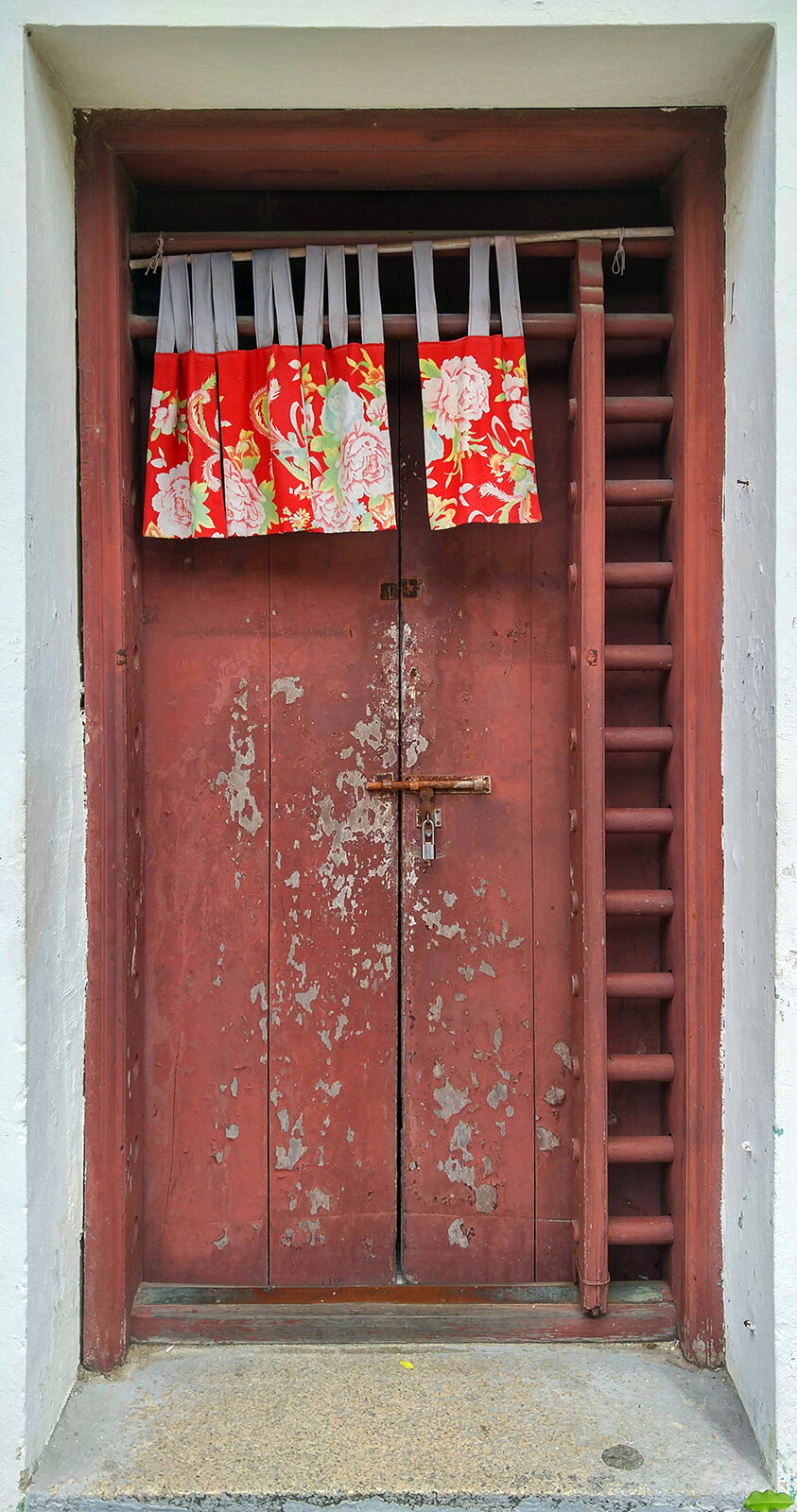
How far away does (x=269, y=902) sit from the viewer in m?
2.53

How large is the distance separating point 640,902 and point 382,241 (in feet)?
5.60

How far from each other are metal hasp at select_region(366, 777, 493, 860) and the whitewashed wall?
0.64 metres

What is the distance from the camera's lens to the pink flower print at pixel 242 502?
2387mm

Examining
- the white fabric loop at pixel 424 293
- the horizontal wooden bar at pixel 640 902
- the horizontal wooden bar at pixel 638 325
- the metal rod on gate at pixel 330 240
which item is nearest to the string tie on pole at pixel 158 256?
the metal rod on gate at pixel 330 240

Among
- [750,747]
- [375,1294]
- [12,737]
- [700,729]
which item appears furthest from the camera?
[375,1294]

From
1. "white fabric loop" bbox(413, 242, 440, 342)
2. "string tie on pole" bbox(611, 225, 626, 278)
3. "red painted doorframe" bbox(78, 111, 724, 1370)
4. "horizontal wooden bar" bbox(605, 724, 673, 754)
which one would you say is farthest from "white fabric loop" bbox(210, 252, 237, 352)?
"horizontal wooden bar" bbox(605, 724, 673, 754)

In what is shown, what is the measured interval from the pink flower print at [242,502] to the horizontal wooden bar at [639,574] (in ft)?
2.80

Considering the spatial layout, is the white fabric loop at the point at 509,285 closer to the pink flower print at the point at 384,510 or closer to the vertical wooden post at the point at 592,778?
the vertical wooden post at the point at 592,778

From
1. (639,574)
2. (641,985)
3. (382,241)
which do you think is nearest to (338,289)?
(382,241)

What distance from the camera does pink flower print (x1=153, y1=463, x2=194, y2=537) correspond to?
7.86 feet

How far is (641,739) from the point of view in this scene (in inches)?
93.9

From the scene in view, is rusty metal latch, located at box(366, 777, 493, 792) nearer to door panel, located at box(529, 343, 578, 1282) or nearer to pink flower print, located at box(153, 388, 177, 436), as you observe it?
door panel, located at box(529, 343, 578, 1282)

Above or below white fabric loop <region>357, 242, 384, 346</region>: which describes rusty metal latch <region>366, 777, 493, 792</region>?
below

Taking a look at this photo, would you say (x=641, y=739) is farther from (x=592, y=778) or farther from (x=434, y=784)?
(x=434, y=784)
